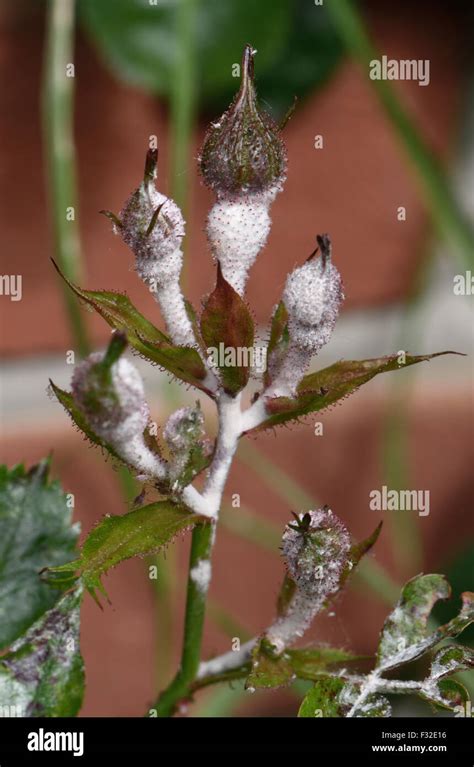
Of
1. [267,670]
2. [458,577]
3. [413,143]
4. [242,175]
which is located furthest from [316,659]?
[458,577]

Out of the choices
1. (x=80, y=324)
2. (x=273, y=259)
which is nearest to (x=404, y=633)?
(x=80, y=324)

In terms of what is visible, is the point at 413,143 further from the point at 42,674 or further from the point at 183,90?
the point at 42,674

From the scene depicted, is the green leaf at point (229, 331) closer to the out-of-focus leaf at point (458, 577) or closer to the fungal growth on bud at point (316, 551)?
the fungal growth on bud at point (316, 551)

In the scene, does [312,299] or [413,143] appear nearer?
[312,299]

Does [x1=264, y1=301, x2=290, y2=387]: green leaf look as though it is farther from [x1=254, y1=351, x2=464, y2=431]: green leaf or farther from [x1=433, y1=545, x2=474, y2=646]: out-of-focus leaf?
[x1=433, y1=545, x2=474, y2=646]: out-of-focus leaf

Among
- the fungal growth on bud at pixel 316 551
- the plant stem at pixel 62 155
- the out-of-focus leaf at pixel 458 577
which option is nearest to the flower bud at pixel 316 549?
the fungal growth on bud at pixel 316 551
